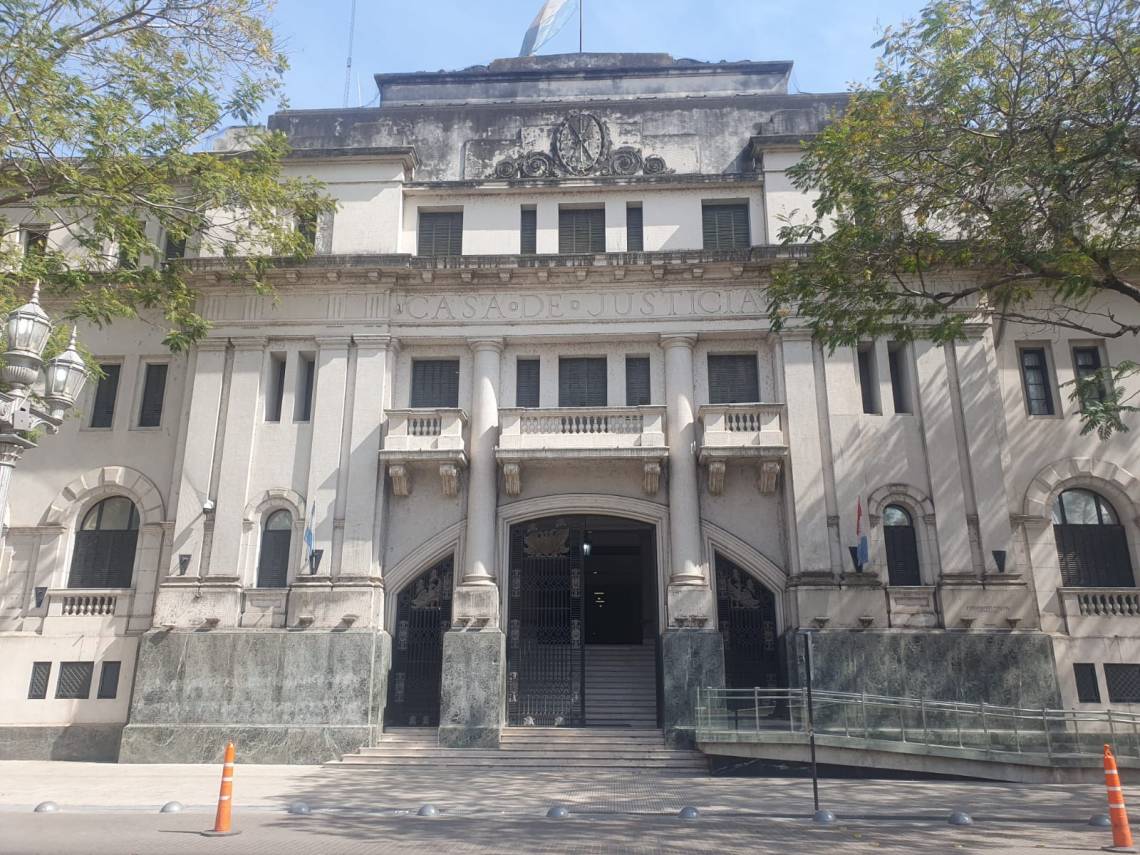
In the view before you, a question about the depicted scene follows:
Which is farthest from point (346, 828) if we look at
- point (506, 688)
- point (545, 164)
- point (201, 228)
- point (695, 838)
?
point (545, 164)

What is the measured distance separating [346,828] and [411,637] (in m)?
9.38

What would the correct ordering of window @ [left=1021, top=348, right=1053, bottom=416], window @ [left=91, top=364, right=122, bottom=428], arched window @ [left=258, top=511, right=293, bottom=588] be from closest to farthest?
arched window @ [left=258, top=511, right=293, bottom=588], window @ [left=1021, top=348, right=1053, bottom=416], window @ [left=91, top=364, right=122, bottom=428]

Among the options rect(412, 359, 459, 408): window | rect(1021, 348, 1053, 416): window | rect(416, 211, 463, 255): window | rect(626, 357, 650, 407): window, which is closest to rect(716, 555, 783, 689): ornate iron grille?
rect(626, 357, 650, 407): window

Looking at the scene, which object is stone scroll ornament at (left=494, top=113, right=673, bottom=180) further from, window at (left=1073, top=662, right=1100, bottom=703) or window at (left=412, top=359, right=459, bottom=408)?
window at (left=1073, top=662, right=1100, bottom=703)

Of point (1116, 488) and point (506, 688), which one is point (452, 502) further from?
point (1116, 488)

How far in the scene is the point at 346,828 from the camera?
11062 millimetres

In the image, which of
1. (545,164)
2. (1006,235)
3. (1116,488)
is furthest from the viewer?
(545,164)

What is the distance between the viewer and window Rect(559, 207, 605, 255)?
74.2ft

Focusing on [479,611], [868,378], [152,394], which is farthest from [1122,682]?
[152,394]

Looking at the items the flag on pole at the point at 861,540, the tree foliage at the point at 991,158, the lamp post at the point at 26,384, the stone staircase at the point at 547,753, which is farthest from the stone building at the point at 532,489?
the lamp post at the point at 26,384

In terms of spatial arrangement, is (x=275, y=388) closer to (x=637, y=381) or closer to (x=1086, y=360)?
(x=637, y=381)

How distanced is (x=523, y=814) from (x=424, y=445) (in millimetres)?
9849

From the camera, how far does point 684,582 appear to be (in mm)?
19562

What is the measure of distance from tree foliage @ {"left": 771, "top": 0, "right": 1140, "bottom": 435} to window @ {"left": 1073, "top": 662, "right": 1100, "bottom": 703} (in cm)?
871
